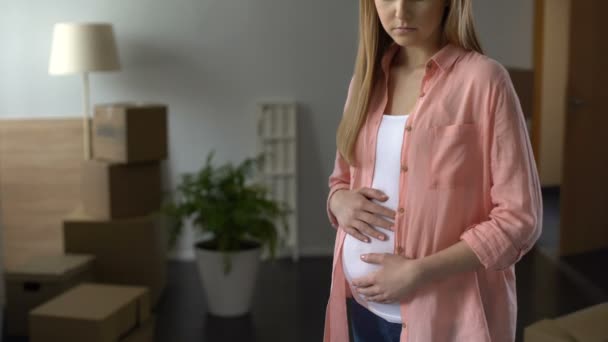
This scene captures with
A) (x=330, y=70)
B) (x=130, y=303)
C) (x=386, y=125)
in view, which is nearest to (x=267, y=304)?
(x=130, y=303)

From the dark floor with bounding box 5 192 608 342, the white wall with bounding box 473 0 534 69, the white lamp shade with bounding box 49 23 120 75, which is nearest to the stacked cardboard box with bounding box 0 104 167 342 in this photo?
the dark floor with bounding box 5 192 608 342

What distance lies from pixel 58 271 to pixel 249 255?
90 cm

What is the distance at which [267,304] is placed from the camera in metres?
3.81

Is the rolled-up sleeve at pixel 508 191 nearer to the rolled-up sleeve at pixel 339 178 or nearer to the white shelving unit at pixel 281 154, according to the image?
the rolled-up sleeve at pixel 339 178

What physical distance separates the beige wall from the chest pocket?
12.9 ft

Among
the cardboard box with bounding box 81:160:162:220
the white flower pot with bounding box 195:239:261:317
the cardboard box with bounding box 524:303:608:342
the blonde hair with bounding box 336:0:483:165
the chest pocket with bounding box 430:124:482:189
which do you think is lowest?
the white flower pot with bounding box 195:239:261:317

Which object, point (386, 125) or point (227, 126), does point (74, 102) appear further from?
point (386, 125)

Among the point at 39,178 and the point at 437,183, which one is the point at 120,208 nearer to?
the point at 39,178

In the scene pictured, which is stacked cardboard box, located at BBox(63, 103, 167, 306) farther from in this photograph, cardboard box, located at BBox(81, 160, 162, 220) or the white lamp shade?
the white lamp shade

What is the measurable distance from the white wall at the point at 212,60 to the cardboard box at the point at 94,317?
1.71m

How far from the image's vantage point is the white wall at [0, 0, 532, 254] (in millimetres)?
4539

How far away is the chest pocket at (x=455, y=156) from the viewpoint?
1094 millimetres

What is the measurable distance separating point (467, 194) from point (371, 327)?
1.01 feet

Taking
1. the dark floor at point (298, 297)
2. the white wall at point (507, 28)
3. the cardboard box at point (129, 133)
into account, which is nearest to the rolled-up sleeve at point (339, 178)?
the dark floor at point (298, 297)
